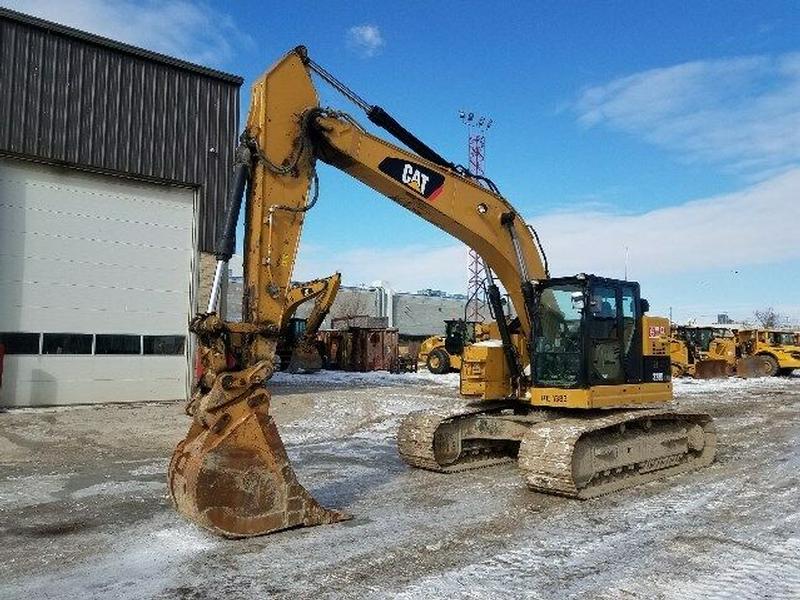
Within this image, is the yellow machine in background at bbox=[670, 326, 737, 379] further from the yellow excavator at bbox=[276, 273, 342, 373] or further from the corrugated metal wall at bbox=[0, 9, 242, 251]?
the yellow excavator at bbox=[276, 273, 342, 373]


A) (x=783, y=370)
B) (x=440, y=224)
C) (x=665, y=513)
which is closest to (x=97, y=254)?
(x=440, y=224)

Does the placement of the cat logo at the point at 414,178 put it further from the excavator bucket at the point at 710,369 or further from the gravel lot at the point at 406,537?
the excavator bucket at the point at 710,369

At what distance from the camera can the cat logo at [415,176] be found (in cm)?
864

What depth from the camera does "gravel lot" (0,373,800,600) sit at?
550 centimetres

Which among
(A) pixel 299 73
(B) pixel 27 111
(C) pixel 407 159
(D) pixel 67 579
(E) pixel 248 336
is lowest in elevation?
(D) pixel 67 579

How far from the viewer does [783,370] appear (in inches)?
1326

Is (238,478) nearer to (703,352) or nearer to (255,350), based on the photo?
(255,350)

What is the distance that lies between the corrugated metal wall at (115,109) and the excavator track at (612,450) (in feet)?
44.1

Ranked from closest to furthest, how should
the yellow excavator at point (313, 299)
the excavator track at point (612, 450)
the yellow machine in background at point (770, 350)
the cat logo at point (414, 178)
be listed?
the yellow excavator at point (313, 299)
the excavator track at point (612, 450)
the cat logo at point (414, 178)
the yellow machine in background at point (770, 350)

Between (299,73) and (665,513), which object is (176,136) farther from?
(665,513)

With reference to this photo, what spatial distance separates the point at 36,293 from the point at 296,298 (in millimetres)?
12210

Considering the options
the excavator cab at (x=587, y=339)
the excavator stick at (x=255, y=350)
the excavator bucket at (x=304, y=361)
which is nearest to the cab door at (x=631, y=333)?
the excavator cab at (x=587, y=339)

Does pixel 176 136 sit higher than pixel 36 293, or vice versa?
pixel 176 136

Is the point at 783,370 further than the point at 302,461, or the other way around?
the point at 783,370
